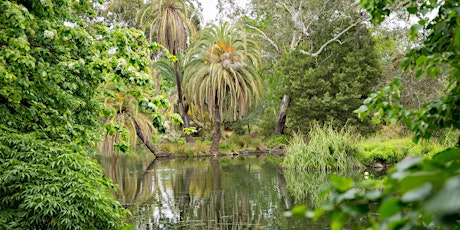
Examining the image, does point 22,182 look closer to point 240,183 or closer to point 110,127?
point 110,127

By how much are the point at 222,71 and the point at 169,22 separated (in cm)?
391

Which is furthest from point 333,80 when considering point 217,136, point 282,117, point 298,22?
point 217,136

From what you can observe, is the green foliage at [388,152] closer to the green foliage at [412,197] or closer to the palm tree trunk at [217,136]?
the palm tree trunk at [217,136]

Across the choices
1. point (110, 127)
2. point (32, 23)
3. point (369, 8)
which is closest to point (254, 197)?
point (110, 127)

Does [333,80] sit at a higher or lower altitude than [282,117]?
higher

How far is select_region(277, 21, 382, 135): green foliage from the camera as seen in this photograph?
2256cm

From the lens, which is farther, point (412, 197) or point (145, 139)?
point (145, 139)

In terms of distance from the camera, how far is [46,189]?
461 centimetres

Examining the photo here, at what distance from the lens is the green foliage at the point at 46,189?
14.7 ft

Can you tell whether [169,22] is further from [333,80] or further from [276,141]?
[333,80]

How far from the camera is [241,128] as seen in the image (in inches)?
1261

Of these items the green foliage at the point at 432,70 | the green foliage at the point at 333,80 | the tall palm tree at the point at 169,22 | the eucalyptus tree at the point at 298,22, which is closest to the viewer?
the green foliage at the point at 432,70

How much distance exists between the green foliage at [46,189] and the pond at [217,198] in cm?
275

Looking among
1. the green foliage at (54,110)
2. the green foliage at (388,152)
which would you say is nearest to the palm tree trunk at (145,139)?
the green foliage at (388,152)
